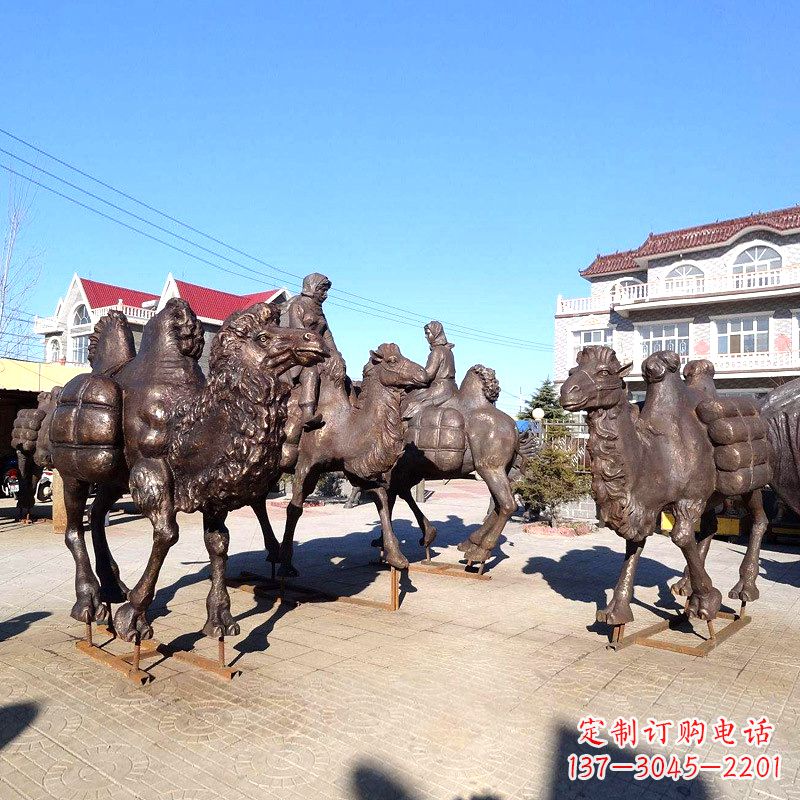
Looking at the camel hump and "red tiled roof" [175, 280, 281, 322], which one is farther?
"red tiled roof" [175, 280, 281, 322]

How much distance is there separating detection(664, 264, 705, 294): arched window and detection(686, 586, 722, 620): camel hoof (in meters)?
23.8

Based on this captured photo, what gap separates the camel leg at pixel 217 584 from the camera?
4.80 m

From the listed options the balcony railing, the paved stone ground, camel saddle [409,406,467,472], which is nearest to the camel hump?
the paved stone ground

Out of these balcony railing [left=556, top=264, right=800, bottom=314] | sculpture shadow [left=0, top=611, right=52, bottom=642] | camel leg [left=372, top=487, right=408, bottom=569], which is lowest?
sculpture shadow [left=0, top=611, right=52, bottom=642]

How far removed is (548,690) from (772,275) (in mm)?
24798

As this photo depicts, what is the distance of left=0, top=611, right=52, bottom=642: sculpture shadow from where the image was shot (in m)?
5.77

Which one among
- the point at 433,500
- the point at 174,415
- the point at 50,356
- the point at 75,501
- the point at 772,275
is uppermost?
the point at 772,275

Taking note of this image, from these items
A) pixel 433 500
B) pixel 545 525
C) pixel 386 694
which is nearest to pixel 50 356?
pixel 433 500

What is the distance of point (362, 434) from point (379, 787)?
404 centimetres

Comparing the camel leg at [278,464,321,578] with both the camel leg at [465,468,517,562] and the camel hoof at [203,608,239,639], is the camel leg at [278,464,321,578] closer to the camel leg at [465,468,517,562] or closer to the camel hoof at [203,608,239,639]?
the camel hoof at [203,608,239,639]

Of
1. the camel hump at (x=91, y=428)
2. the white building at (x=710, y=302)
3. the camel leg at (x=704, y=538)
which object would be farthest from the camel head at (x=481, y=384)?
the white building at (x=710, y=302)

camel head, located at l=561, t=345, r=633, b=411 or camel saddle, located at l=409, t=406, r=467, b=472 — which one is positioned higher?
camel head, located at l=561, t=345, r=633, b=411

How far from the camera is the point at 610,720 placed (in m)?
4.10

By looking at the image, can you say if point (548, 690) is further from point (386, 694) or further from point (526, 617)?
point (526, 617)
